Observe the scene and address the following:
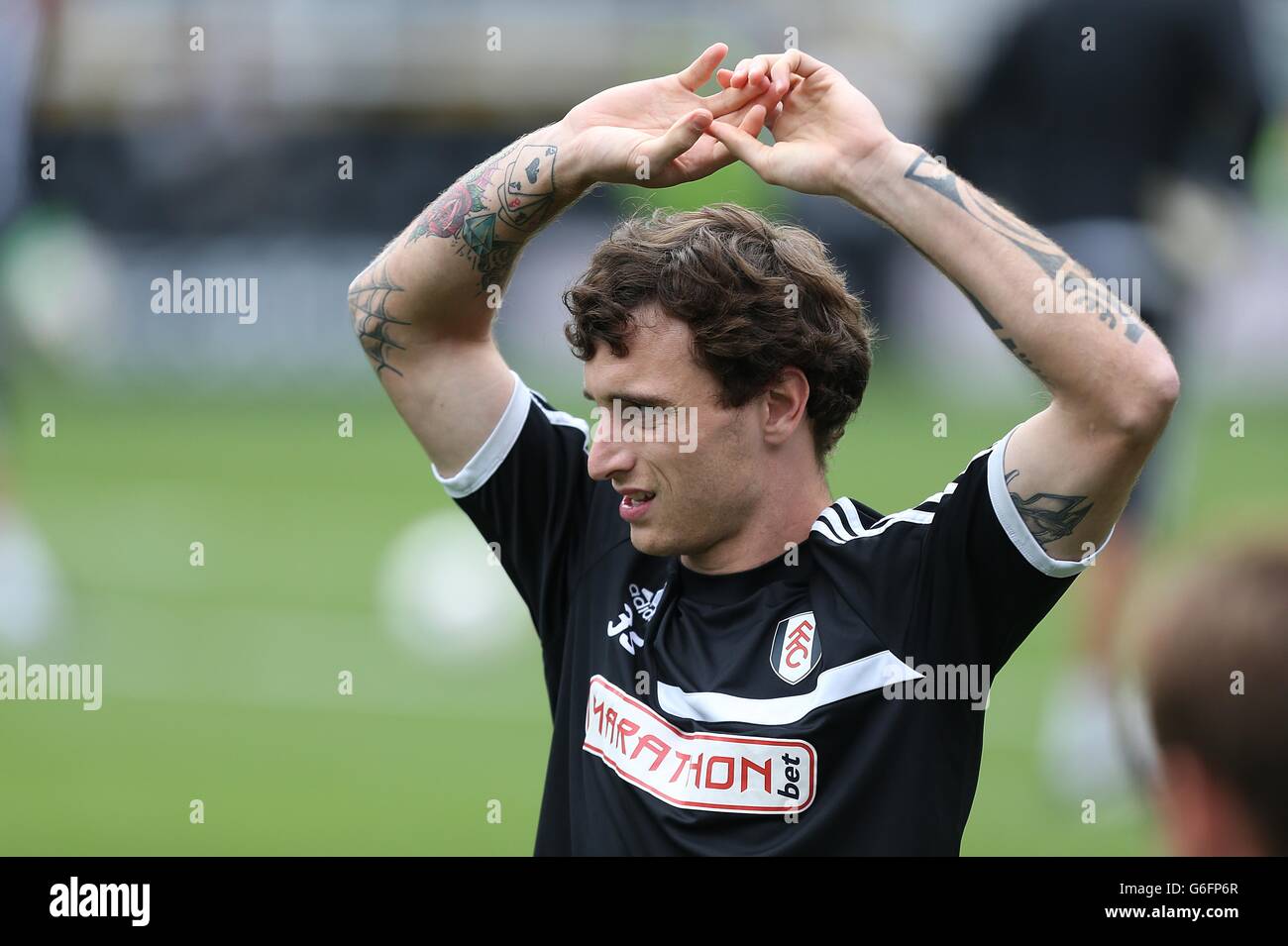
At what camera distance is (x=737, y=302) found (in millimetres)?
3092

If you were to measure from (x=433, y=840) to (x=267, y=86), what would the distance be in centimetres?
1978

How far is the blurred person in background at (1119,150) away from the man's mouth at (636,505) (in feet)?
11.9

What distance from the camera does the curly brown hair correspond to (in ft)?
10.2

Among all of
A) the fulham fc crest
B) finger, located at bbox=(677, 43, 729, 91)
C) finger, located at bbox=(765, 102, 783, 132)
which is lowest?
the fulham fc crest

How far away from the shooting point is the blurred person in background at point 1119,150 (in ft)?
21.2

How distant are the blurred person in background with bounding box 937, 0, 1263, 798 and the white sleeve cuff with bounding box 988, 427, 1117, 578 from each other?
11.9 feet

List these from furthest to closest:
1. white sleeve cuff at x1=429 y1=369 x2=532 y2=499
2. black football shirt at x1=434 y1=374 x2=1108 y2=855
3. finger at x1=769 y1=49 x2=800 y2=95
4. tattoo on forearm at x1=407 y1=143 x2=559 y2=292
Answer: white sleeve cuff at x1=429 y1=369 x2=532 y2=499, tattoo on forearm at x1=407 y1=143 x2=559 y2=292, finger at x1=769 y1=49 x2=800 y2=95, black football shirt at x1=434 y1=374 x2=1108 y2=855

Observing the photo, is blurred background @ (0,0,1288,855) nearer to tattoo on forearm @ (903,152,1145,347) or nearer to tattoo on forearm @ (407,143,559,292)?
tattoo on forearm @ (407,143,559,292)

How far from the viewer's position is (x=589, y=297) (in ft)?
10.3

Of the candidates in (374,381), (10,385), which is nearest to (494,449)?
(10,385)

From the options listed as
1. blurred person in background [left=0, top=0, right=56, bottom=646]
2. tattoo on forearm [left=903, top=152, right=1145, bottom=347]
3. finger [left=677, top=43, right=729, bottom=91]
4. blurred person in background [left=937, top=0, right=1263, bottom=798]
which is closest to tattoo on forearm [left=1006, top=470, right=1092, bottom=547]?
tattoo on forearm [left=903, top=152, right=1145, bottom=347]

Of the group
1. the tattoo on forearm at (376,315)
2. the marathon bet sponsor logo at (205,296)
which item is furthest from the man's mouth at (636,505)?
the marathon bet sponsor logo at (205,296)

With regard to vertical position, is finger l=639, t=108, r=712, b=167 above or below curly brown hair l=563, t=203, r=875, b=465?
above
